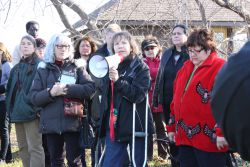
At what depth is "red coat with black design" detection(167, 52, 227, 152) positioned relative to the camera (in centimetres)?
414

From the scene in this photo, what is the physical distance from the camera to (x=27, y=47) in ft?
20.9

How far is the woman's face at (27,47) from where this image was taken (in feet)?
20.8

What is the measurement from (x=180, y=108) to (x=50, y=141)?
1881 millimetres

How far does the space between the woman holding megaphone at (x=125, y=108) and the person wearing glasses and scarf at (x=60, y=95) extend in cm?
54

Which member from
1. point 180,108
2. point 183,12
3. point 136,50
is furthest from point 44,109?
point 183,12

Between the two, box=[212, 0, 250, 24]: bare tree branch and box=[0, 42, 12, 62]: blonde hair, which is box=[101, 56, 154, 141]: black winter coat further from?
box=[212, 0, 250, 24]: bare tree branch

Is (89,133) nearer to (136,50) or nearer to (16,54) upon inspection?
(136,50)

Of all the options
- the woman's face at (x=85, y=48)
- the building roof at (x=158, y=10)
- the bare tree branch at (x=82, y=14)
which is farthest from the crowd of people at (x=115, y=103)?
the building roof at (x=158, y=10)

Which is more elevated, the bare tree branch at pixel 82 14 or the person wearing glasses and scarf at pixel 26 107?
the bare tree branch at pixel 82 14

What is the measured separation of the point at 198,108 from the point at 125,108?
0.99m

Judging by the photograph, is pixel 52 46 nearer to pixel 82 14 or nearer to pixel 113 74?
pixel 113 74

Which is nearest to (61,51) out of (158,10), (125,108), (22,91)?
(22,91)

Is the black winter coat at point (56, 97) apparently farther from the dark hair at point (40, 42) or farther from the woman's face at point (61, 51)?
the dark hair at point (40, 42)

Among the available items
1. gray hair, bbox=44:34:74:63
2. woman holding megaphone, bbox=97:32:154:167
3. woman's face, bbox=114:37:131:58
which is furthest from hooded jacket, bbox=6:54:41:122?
woman's face, bbox=114:37:131:58
